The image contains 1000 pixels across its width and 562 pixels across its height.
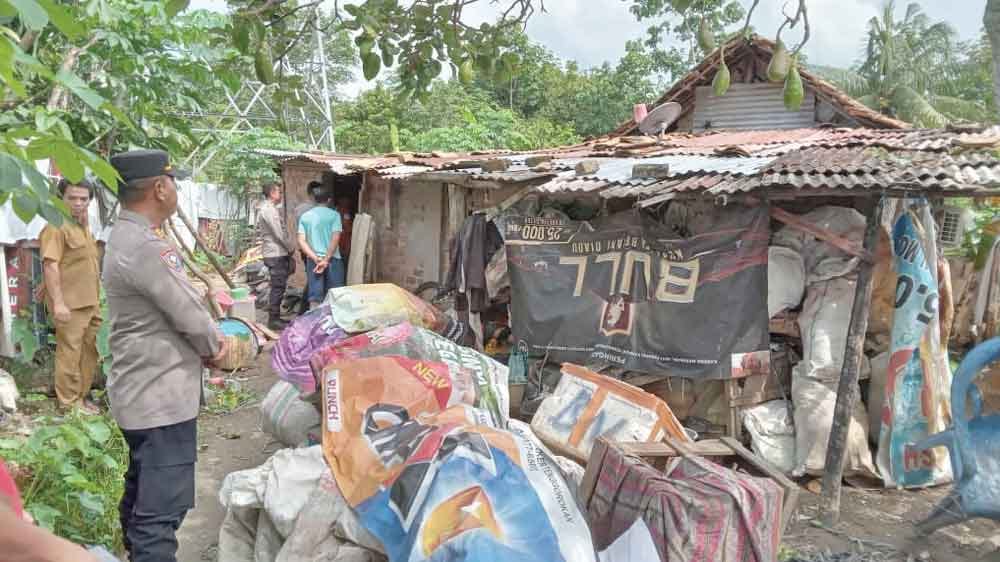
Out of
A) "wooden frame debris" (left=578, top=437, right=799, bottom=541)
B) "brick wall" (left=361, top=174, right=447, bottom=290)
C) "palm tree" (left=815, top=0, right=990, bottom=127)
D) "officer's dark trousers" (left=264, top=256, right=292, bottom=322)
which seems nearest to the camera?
"wooden frame debris" (left=578, top=437, right=799, bottom=541)

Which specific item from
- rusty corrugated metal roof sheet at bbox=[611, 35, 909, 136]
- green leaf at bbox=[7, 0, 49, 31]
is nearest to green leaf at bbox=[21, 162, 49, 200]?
green leaf at bbox=[7, 0, 49, 31]

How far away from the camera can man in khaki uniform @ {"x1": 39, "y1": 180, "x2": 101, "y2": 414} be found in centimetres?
551

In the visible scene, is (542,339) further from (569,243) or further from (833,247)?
(833,247)

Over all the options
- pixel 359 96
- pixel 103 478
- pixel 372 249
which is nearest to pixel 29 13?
pixel 103 478

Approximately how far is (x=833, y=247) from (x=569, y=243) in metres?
2.07

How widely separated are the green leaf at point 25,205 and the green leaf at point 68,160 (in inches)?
4.3

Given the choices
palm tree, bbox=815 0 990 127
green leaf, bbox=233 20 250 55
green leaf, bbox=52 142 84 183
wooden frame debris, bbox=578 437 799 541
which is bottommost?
wooden frame debris, bbox=578 437 799 541

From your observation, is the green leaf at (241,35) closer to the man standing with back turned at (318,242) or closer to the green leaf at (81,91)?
the green leaf at (81,91)

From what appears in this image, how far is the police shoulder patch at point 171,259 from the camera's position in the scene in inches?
106

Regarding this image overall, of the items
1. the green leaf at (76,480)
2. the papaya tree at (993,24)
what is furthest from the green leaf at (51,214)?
the green leaf at (76,480)

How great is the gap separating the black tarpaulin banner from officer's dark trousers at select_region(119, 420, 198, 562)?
12.4 ft

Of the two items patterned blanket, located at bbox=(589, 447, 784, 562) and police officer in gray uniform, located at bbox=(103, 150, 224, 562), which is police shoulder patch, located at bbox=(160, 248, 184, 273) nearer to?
police officer in gray uniform, located at bbox=(103, 150, 224, 562)

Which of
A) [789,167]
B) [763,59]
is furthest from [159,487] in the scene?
[763,59]

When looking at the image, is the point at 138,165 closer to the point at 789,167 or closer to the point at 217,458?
the point at 217,458
